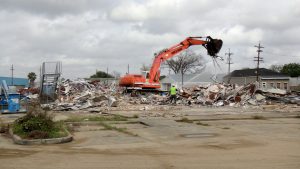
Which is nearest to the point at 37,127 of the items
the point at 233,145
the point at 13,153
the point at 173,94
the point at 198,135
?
the point at 13,153

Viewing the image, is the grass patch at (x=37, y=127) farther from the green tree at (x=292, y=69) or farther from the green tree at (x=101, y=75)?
the green tree at (x=101, y=75)

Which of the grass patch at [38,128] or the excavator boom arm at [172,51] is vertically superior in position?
the excavator boom arm at [172,51]

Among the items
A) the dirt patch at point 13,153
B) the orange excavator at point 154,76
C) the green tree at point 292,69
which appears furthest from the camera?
the green tree at point 292,69

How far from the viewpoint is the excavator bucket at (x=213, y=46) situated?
3322 cm

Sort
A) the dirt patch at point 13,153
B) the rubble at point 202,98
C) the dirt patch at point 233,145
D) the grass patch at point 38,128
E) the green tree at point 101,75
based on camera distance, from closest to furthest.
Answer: the dirt patch at point 13,153 < the dirt patch at point 233,145 < the grass patch at point 38,128 < the rubble at point 202,98 < the green tree at point 101,75

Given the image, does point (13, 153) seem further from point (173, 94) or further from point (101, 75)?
point (101, 75)

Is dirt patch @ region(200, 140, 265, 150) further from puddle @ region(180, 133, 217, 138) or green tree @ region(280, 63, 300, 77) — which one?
green tree @ region(280, 63, 300, 77)

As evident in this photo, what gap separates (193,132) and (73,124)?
5.53 m

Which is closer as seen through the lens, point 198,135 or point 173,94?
point 198,135

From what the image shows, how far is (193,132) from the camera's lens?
14875 millimetres

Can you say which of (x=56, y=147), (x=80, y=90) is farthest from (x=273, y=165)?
(x=80, y=90)

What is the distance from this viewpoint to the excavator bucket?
33219 mm

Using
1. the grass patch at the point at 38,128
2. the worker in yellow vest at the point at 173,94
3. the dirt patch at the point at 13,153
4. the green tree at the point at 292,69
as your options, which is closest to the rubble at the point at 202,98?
the worker in yellow vest at the point at 173,94

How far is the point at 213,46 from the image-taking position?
110 feet
